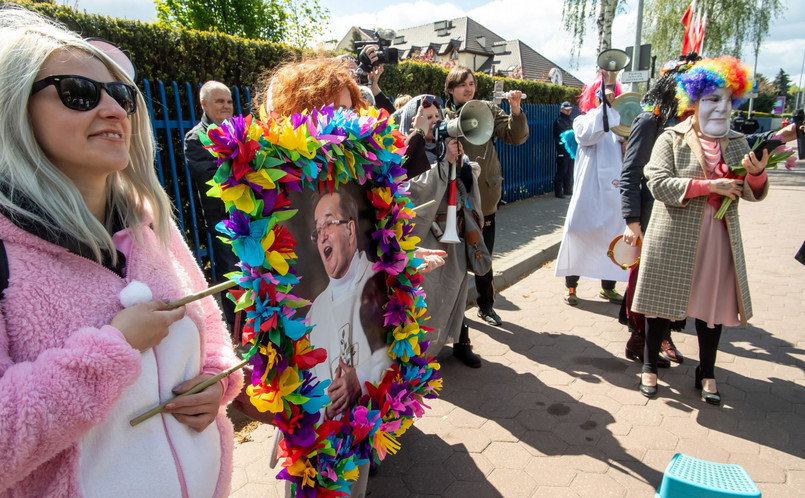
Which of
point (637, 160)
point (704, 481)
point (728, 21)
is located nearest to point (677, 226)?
point (637, 160)

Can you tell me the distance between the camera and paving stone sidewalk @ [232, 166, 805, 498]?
2562 millimetres

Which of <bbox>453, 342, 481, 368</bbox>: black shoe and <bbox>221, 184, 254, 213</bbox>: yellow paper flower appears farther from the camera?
<bbox>453, 342, 481, 368</bbox>: black shoe

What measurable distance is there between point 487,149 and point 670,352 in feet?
7.14

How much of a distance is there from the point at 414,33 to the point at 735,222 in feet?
186

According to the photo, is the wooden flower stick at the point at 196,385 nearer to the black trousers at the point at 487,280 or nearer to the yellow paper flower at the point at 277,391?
the yellow paper flower at the point at 277,391

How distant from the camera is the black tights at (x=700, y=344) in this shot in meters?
3.26

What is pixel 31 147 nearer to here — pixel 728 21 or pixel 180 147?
pixel 180 147

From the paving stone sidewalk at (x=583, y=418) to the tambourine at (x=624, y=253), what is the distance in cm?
76

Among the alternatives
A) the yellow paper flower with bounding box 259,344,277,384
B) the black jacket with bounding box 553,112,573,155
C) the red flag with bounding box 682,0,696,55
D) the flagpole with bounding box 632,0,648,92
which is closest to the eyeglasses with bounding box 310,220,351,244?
the yellow paper flower with bounding box 259,344,277,384

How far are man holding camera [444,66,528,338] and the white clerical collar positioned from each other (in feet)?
7.60

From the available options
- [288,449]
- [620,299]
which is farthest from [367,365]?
[620,299]

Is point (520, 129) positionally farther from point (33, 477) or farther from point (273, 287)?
point (33, 477)

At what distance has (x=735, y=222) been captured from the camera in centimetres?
319

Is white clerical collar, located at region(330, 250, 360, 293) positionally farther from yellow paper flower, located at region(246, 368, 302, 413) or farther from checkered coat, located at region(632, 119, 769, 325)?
checkered coat, located at region(632, 119, 769, 325)
